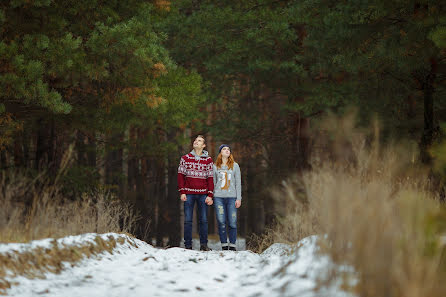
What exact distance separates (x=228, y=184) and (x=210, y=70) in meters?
8.52

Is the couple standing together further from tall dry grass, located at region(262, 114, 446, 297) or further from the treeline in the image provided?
tall dry grass, located at region(262, 114, 446, 297)

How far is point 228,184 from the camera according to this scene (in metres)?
8.67

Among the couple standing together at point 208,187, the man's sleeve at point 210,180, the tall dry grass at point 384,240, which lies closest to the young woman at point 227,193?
the couple standing together at point 208,187

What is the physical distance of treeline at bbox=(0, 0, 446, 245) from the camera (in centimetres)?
1020

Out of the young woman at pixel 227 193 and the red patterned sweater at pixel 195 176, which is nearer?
the red patterned sweater at pixel 195 176

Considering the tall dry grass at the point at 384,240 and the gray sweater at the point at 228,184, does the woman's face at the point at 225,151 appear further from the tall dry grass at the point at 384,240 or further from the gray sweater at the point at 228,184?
the tall dry grass at the point at 384,240

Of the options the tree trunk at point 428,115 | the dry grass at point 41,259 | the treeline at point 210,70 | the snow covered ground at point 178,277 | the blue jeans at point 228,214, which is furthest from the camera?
the tree trunk at point 428,115

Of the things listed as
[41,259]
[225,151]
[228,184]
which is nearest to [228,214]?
[228,184]

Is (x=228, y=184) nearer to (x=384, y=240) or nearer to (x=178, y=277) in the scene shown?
(x=178, y=277)

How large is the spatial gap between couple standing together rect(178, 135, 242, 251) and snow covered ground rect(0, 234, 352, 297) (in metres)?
2.40

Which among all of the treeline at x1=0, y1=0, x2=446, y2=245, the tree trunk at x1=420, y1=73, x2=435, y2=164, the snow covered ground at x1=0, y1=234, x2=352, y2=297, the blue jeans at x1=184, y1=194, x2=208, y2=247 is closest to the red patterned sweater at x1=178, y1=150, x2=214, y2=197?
the blue jeans at x1=184, y1=194, x2=208, y2=247

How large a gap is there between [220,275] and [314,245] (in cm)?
104

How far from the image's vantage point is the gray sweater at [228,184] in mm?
8664

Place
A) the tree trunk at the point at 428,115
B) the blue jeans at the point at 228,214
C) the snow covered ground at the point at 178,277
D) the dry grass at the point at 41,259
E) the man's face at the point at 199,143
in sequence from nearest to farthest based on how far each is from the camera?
the snow covered ground at the point at 178,277 < the dry grass at the point at 41,259 < the man's face at the point at 199,143 < the blue jeans at the point at 228,214 < the tree trunk at the point at 428,115
